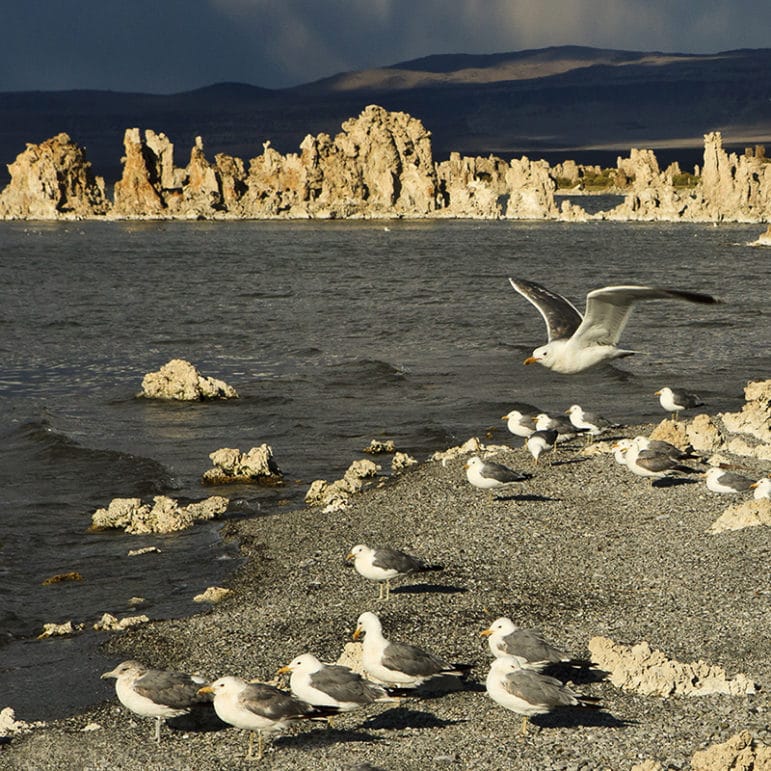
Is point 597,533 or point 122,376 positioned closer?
point 597,533

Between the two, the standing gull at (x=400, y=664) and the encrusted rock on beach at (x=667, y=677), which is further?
the standing gull at (x=400, y=664)

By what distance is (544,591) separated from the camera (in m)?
12.5

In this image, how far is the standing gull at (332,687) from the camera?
923cm

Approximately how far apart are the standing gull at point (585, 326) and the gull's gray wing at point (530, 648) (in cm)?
394

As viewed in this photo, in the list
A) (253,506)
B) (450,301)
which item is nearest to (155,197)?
(450,301)

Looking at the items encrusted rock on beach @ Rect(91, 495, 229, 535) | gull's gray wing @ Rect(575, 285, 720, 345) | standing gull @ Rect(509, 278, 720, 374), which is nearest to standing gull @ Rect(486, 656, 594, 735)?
gull's gray wing @ Rect(575, 285, 720, 345)

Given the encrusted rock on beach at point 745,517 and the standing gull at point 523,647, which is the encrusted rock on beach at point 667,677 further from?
the encrusted rock on beach at point 745,517

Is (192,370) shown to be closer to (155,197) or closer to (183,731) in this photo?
(183,731)

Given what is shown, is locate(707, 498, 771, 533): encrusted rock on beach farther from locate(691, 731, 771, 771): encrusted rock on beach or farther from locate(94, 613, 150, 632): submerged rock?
locate(94, 613, 150, 632): submerged rock

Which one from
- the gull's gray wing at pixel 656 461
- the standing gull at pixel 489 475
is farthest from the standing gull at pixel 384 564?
the gull's gray wing at pixel 656 461

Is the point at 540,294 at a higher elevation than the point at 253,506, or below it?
higher

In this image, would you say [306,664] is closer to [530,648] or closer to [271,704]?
[271,704]

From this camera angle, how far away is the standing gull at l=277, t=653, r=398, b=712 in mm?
9227

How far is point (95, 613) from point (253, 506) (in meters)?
4.69
